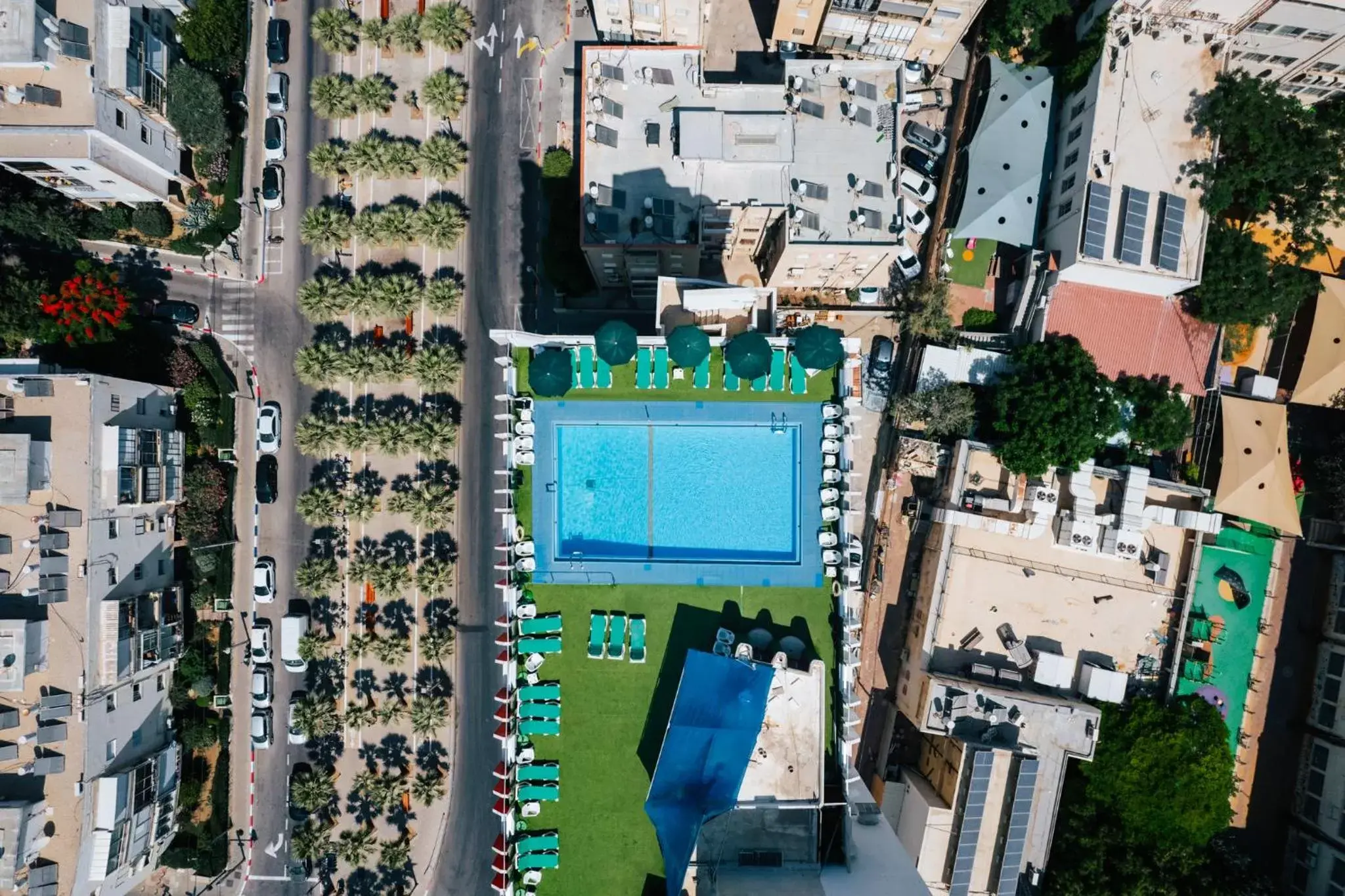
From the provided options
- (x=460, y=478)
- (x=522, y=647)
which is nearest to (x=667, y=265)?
(x=460, y=478)

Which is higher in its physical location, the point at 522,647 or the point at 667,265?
the point at 667,265

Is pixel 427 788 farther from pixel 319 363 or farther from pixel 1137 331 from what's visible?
pixel 1137 331

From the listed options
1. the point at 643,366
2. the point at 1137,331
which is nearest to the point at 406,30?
the point at 643,366

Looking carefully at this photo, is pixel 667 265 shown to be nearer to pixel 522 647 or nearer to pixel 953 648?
pixel 522 647

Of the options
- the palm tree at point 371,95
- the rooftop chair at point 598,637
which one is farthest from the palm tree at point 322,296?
the rooftop chair at point 598,637

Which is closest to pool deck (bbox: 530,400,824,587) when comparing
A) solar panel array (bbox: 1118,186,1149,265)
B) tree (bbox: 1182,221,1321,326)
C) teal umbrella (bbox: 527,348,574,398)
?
teal umbrella (bbox: 527,348,574,398)

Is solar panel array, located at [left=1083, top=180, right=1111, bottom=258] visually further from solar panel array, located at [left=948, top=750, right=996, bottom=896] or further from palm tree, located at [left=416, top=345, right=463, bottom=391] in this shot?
palm tree, located at [left=416, top=345, right=463, bottom=391]
